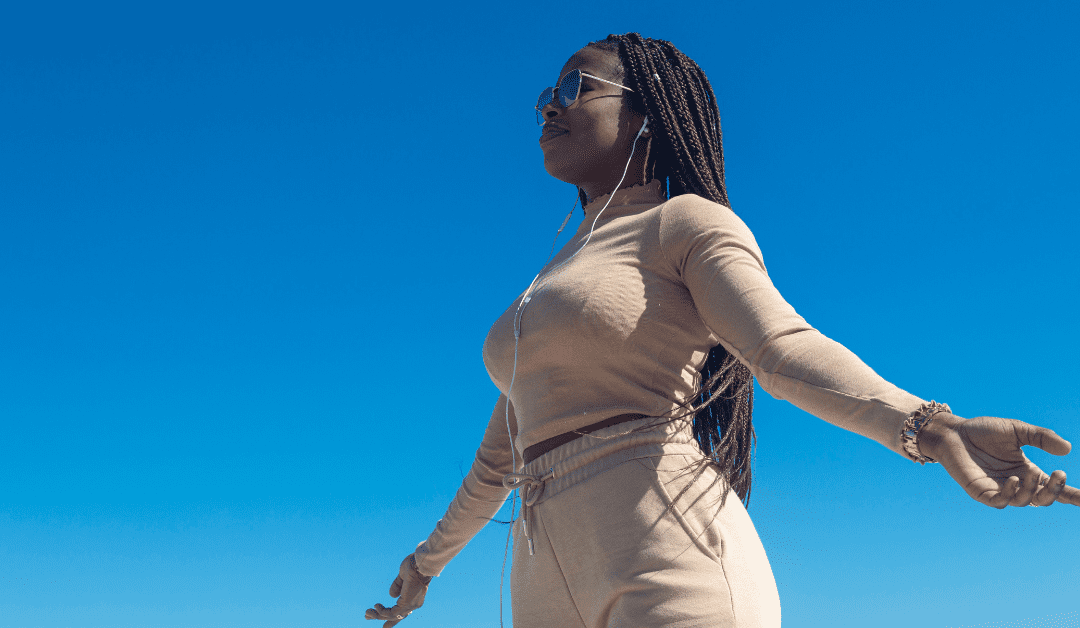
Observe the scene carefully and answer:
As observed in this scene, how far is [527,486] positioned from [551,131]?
1714mm

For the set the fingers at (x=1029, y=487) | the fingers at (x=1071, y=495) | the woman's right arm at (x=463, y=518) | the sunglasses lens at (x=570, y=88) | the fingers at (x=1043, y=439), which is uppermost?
the sunglasses lens at (x=570, y=88)

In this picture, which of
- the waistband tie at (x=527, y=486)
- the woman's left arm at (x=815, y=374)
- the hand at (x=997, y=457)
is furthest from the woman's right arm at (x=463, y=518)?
the hand at (x=997, y=457)

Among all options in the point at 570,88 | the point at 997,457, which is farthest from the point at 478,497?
the point at 997,457

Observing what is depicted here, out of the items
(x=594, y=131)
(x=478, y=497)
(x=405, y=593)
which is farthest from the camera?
(x=405, y=593)

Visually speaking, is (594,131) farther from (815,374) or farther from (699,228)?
(815,374)

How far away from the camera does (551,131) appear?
14.6ft

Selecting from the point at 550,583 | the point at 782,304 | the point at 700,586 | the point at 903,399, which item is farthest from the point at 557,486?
the point at 903,399

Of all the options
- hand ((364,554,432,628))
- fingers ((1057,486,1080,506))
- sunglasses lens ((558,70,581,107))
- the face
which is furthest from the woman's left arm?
hand ((364,554,432,628))

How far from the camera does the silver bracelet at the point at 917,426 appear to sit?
8.59 feet

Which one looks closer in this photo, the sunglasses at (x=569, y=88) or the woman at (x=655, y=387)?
the woman at (x=655, y=387)

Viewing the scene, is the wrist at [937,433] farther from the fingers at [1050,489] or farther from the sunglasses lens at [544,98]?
the sunglasses lens at [544,98]

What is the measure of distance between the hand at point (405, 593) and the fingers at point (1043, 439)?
349 centimetres

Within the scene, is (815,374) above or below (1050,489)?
above

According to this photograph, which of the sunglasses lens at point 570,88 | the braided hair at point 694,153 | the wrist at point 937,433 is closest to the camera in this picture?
the wrist at point 937,433
